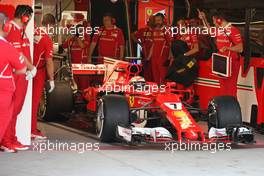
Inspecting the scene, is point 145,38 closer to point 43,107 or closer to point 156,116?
point 43,107

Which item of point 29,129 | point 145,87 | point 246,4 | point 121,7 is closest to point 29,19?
point 29,129

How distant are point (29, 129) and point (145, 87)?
178cm

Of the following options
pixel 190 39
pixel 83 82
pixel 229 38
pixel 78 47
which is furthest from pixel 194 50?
pixel 78 47

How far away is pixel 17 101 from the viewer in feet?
27.7

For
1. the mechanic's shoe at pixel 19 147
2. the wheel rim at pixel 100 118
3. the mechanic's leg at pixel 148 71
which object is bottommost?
the mechanic's shoe at pixel 19 147

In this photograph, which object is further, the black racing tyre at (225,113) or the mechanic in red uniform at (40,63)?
the mechanic in red uniform at (40,63)

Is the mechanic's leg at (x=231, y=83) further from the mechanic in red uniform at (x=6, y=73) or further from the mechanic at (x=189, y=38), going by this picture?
the mechanic in red uniform at (x=6, y=73)

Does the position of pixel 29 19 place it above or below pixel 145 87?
above

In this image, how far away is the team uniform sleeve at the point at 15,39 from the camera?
27.2 feet

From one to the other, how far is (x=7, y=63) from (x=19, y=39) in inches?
72.0

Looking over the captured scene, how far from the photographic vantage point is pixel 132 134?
28.1 feet

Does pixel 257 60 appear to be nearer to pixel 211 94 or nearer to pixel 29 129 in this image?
pixel 211 94

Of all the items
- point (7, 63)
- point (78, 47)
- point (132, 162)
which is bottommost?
point (132, 162)

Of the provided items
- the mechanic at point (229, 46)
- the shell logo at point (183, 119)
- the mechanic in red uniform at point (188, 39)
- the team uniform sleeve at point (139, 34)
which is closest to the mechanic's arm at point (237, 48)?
the mechanic at point (229, 46)
